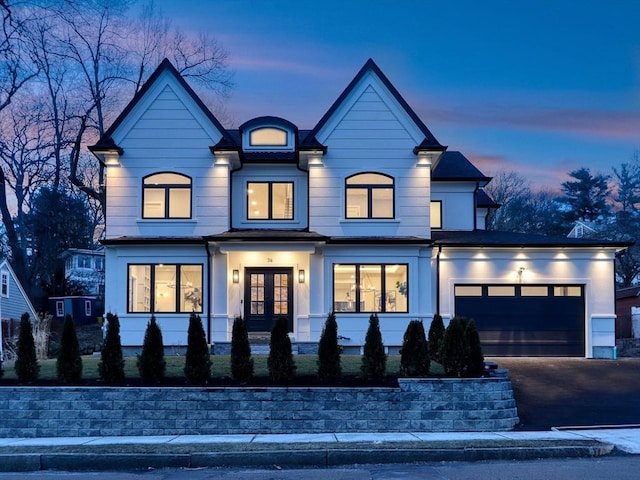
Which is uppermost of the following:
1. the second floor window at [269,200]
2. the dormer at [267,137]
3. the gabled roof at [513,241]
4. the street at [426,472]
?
the dormer at [267,137]

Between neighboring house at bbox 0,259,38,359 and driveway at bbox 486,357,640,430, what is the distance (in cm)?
2365

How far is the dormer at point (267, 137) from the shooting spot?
2120cm

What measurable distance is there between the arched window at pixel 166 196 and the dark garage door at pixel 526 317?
9018 mm

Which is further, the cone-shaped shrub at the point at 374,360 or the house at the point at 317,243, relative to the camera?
the house at the point at 317,243

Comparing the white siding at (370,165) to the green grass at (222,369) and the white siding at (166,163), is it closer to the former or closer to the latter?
the white siding at (166,163)

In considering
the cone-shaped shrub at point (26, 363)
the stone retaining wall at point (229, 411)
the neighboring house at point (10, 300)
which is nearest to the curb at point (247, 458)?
the stone retaining wall at point (229, 411)

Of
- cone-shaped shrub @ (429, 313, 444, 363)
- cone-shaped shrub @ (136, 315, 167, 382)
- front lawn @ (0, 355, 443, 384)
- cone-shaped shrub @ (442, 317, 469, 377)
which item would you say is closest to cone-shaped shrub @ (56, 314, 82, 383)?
front lawn @ (0, 355, 443, 384)

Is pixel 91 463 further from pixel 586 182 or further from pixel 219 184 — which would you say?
pixel 586 182

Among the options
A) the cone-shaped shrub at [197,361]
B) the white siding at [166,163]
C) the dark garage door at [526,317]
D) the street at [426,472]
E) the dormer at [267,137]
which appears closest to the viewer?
the street at [426,472]

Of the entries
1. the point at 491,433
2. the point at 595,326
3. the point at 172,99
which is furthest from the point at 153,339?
the point at 595,326

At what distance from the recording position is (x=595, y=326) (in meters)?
20.5

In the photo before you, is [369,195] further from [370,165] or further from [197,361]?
[197,361]

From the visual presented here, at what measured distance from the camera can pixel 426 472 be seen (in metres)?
9.02

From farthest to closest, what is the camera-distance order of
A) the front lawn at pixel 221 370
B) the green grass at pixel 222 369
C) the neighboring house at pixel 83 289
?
the neighboring house at pixel 83 289
the green grass at pixel 222 369
the front lawn at pixel 221 370
